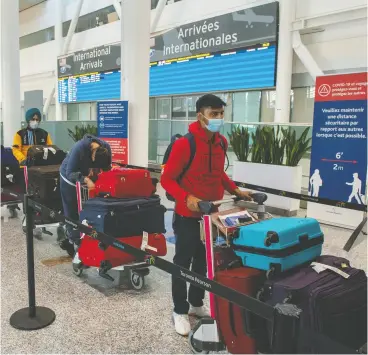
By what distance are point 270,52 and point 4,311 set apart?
736 centimetres

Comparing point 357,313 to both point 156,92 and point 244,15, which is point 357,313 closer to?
point 244,15

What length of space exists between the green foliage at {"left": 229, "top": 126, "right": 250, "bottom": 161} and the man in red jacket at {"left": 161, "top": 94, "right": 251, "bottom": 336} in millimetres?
4108

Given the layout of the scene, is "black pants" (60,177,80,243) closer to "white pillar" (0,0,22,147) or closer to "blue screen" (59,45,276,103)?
"white pillar" (0,0,22,147)

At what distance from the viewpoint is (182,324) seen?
2713 mm

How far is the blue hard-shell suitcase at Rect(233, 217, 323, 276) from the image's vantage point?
6.46ft

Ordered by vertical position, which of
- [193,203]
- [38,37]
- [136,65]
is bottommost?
[193,203]

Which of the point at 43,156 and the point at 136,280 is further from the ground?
the point at 43,156

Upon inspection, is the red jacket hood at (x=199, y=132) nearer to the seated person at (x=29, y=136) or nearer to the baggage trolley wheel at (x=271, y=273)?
the baggage trolley wheel at (x=271, y=273)

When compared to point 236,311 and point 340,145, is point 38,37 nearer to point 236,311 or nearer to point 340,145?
point 340,145

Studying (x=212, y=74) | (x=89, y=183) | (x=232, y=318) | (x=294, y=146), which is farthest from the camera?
(x=212, y=74)

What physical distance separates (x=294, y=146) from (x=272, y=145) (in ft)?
1.21

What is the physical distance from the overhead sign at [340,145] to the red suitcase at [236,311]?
12.1 feet

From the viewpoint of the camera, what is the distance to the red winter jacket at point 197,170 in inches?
99.3

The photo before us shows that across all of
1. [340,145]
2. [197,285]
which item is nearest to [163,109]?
[340,145]
